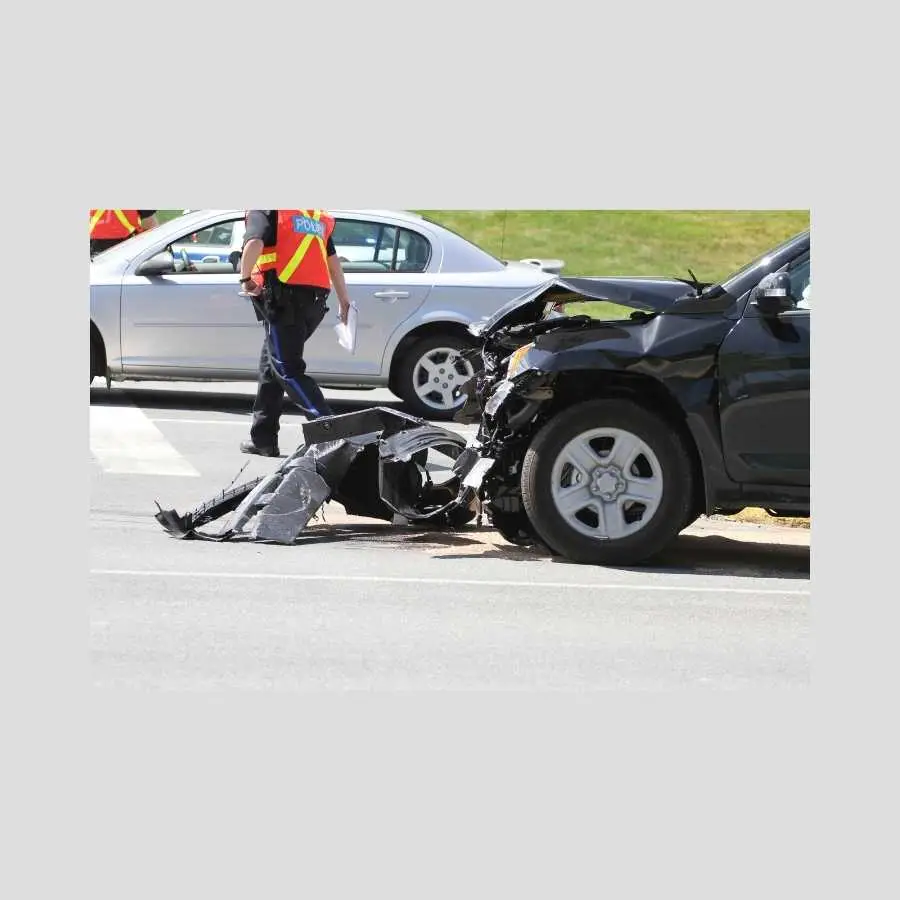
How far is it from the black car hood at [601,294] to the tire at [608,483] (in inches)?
21.4

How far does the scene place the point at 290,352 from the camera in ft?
36.9

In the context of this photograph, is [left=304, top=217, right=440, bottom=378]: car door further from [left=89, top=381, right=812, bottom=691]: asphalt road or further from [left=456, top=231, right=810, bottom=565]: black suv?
[left=456, top=231, right=810, bottom=565]: black suv

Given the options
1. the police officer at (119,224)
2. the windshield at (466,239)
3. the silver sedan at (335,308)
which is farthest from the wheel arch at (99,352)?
the windshield at (466,239)

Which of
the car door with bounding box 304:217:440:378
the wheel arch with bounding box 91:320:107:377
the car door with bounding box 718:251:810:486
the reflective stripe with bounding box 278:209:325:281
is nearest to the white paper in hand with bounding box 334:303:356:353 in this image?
the reflective stripe with bounding box 278:209:325:281

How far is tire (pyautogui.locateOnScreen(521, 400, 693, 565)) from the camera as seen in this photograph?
7914 millimetres

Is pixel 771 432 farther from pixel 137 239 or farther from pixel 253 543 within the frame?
pixel 137 239

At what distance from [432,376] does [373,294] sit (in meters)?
0.85

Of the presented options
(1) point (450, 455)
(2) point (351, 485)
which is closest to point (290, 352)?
(2) point (351, 485)

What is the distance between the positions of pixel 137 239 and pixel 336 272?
7.58 ft

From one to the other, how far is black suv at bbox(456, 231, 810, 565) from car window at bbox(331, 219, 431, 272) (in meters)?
5.37

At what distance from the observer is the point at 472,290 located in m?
13.5

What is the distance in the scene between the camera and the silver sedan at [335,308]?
520 inches

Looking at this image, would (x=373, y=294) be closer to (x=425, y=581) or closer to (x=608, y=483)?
(x=608, y=483)

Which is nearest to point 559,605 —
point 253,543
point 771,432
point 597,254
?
point 771,432
